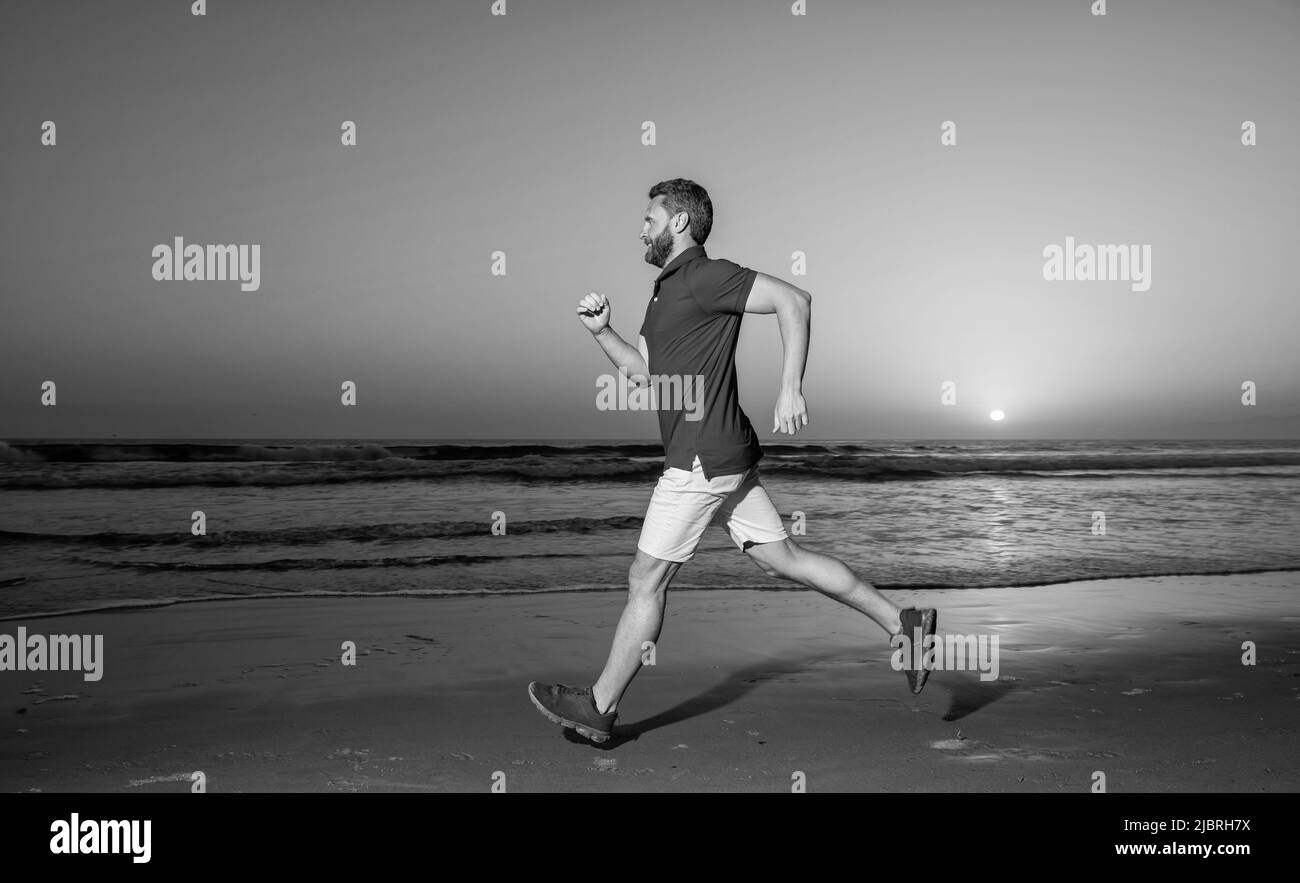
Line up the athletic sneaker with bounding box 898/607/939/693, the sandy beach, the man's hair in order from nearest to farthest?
the sandy beach, the man's hair, the athletic sneaker with bounding box 898/607/939/693

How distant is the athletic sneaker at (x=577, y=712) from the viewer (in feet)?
10.6

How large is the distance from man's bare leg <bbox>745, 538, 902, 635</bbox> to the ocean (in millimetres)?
3518

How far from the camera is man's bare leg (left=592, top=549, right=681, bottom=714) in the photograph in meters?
3.27

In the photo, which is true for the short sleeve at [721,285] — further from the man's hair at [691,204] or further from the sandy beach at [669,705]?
the sandy beach at [669,705]

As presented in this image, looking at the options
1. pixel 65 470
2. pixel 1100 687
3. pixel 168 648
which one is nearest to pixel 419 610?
pixel 168 648

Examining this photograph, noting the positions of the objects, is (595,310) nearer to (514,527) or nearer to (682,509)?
(682,509)

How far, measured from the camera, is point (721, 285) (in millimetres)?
3162

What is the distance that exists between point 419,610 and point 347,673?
169cm

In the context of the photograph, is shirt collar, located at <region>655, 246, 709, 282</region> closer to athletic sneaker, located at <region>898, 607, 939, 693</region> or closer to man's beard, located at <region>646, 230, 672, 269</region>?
man's beard, located at <region>646, 230, 672, 269</region>

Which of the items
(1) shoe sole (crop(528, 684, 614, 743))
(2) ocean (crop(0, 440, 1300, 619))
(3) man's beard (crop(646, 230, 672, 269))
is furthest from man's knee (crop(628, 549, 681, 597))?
(2) ocean (crop(0, 440, 1300, 619))

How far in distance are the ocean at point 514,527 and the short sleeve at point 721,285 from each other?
160 inches

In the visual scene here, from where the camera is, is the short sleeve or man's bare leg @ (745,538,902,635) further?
man's bare leg @ (745,538,902,635)

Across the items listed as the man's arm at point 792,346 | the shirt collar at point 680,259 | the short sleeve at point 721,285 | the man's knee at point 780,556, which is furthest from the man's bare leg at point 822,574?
the shirt collar at point 680,259
